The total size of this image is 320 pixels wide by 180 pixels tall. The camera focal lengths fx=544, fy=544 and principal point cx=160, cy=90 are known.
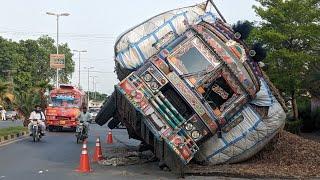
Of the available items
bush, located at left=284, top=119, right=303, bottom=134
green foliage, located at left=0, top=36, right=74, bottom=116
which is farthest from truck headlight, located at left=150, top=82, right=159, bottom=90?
green foliage, located at left=0, top=36, right=74, bottom=116

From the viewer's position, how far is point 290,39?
3052cm

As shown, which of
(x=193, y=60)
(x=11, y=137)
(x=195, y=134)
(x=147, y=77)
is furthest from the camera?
(x=11, y=137)

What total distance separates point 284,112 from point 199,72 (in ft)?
9.85

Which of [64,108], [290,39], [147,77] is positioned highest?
[290,39]

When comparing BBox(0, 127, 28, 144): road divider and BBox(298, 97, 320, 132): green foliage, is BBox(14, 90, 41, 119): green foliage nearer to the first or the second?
BBox(0, 127, 28, 144): road divider

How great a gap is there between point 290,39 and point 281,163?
57.6ft

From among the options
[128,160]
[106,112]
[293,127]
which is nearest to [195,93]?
[128,160]

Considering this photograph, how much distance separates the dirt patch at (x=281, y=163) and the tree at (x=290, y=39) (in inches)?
532

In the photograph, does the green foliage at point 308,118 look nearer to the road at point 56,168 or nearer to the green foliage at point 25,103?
the green foliage at point 25,103

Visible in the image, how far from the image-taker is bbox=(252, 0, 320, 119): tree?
96.6 ft

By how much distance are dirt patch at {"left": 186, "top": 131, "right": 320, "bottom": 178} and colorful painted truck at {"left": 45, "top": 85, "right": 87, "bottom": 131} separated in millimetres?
17110

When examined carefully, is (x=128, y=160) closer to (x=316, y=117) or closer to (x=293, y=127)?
(x=293, y=127)

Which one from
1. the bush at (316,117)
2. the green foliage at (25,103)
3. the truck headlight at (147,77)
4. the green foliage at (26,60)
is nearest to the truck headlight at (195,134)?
the truck headlight at (147,77)

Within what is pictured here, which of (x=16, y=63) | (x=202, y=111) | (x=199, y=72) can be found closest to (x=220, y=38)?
(x=199, y=72)
